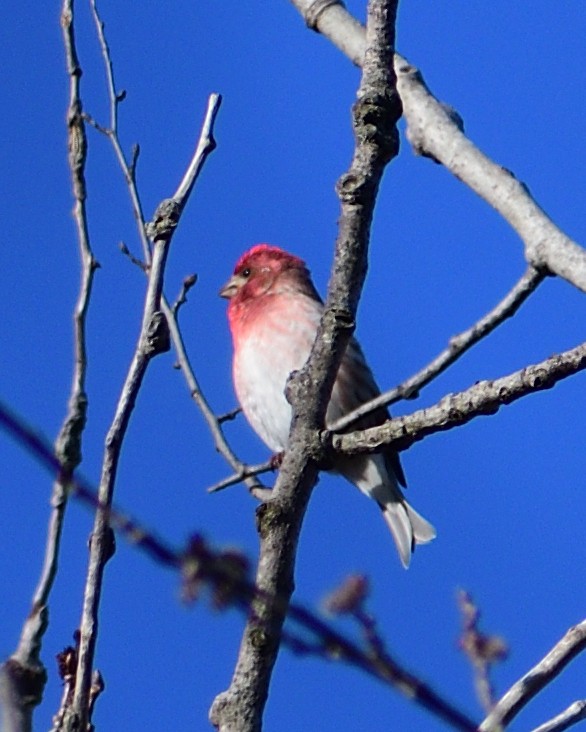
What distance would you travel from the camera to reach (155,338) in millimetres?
2600

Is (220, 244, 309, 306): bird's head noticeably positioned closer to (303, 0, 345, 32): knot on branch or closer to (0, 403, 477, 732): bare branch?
(303, 0, 345, 32): knot on branch

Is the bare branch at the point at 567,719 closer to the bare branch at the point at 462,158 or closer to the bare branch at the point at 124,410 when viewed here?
the bare branch at the point at 124,410

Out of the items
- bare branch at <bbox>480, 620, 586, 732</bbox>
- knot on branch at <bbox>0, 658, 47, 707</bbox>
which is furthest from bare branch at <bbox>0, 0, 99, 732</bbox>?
bare branch at <bbox>480, 620, 586, 732</bbox>

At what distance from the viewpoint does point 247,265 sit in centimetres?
836

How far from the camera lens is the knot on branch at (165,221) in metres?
3.04

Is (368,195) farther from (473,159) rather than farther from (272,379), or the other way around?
(272,379)

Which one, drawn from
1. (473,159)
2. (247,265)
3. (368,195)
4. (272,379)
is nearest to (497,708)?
(368,195)

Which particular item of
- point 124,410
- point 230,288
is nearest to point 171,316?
point 124,410

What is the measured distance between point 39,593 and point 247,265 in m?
6.33

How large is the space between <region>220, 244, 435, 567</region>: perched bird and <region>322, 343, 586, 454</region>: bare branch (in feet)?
11.8

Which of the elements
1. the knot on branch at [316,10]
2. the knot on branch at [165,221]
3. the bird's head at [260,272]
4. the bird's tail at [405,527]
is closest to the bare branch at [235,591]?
the knot on branch at [165,221]

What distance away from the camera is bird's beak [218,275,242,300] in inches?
325

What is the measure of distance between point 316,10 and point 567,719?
11.6 feet

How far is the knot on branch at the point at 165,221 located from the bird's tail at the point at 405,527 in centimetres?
424
